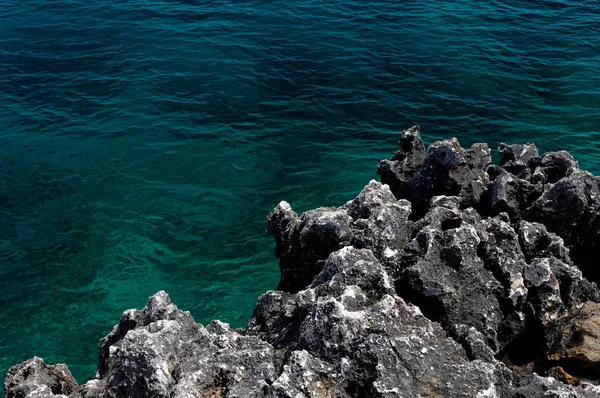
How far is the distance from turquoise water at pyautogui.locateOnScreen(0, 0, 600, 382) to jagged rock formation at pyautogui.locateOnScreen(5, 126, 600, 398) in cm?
641

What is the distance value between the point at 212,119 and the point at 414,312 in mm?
19184

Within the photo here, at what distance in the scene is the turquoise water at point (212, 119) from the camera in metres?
18.7

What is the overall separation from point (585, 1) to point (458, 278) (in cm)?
3519

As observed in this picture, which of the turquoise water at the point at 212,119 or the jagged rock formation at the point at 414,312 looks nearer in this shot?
the jagged rock formation at the point at 414,312

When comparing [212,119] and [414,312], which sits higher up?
[414,312]

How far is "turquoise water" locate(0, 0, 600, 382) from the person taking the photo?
736 inches

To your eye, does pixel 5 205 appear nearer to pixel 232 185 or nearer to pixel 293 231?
pixel 232 185

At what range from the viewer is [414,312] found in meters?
8.77

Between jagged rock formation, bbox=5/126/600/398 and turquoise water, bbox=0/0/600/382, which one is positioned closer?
jagged rock formation, bbox=5/126/600/398

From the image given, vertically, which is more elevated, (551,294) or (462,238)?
(462,238)

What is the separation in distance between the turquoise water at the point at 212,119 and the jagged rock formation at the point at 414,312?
6412 mm

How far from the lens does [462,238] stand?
1035cm

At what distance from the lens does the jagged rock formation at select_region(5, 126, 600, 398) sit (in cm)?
793

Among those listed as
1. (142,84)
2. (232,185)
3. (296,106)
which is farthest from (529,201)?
(142,84)
